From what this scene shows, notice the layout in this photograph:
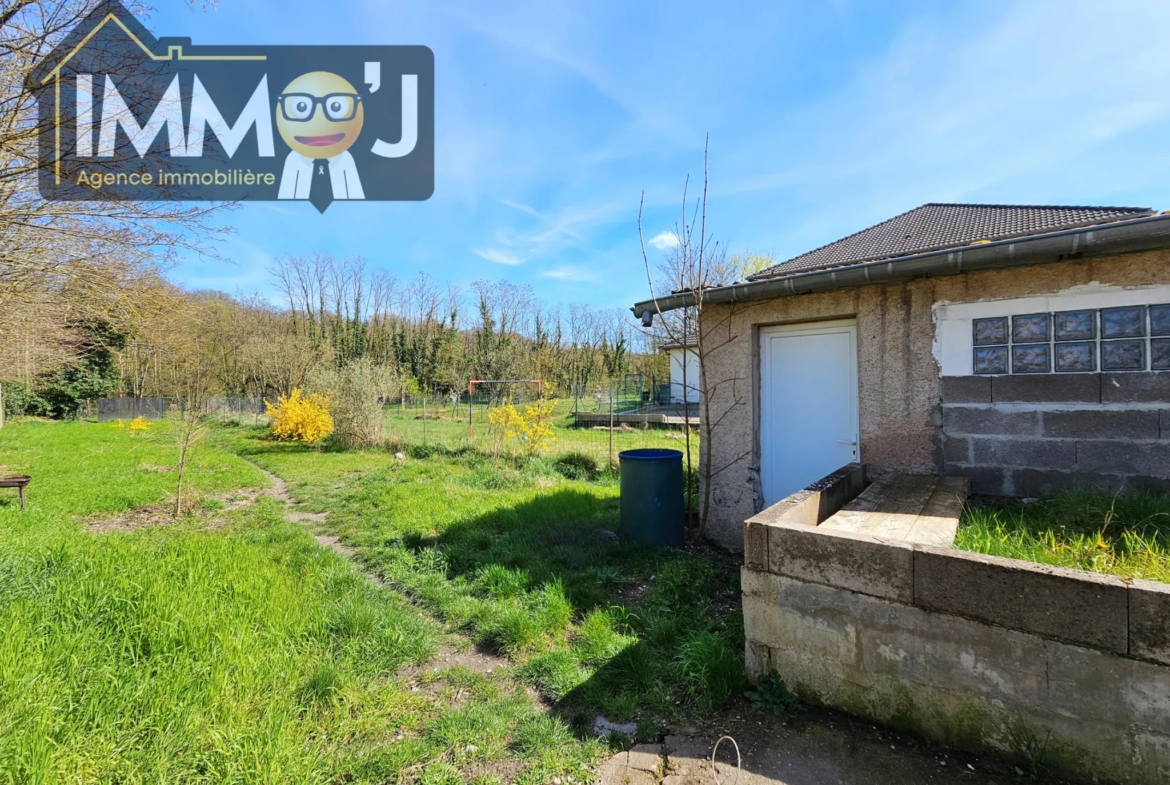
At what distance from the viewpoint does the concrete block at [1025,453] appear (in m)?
3.36

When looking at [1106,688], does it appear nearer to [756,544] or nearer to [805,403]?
[756,544]

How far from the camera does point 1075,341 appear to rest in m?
3.33

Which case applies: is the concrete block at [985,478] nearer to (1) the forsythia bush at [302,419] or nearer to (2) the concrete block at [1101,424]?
(2) the concrete block at [1101,424]

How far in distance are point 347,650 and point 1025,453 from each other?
202 inches

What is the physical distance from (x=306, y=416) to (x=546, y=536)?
41.9 ft

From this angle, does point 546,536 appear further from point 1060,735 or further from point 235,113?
point 235,113

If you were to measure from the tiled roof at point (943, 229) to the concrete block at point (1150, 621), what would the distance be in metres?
4.28

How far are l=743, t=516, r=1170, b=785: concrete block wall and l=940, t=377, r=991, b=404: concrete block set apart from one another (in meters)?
2.17

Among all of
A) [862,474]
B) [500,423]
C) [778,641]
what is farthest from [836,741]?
[500,423]

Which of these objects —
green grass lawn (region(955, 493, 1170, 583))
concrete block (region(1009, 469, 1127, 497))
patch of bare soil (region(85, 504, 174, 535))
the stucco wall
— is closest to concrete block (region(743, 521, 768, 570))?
green grass lawn (region(955, 493, 1170, 583))

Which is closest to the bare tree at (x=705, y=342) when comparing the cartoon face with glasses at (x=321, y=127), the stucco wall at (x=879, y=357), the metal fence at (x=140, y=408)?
the stucco wall at (x=879, y=357)

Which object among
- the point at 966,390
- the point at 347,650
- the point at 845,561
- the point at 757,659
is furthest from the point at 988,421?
the point at 347,650

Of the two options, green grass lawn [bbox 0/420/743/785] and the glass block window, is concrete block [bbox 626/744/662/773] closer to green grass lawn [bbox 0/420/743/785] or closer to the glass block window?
green grass lawn [bbox 0/420/743/785]

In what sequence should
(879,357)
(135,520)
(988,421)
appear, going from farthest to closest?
(135,520) → (879,357) → (988,421)
